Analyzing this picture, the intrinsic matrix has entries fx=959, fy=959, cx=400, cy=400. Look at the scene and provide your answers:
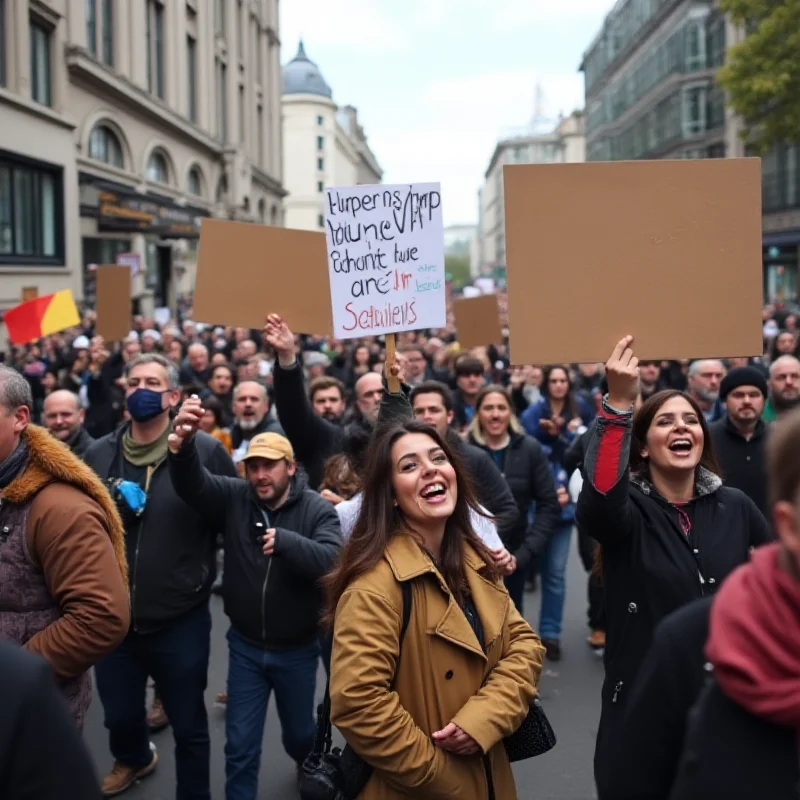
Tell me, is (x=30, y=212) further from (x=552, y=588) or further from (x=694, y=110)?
(x=694, y=110)

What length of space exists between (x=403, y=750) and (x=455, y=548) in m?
0.63

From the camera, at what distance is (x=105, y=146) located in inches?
1056

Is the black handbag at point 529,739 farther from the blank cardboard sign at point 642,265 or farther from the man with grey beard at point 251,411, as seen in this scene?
the man with grey beard at point 251,411

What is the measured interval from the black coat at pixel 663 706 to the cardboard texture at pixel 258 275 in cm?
327

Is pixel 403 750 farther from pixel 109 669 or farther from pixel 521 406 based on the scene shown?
pixel 521 406

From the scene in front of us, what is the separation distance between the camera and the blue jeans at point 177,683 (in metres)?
4.10

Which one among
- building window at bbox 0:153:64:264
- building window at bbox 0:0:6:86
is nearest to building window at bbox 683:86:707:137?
building window at bbox 0:153:64:264

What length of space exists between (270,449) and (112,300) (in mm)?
5745

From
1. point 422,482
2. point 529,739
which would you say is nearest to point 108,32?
point 422,482

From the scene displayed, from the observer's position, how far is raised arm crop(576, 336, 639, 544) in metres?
2.81

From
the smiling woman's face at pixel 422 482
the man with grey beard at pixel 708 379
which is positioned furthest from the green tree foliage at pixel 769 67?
the smiling woman's face at pixel 422 482

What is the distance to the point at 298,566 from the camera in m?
3.96

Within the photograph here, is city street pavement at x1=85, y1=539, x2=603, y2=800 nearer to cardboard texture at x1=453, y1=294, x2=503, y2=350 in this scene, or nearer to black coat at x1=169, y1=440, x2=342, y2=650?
black coat at x1=169, y1=440, x2=342, y2=650

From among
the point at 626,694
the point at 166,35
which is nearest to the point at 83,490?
the point at 626,694
